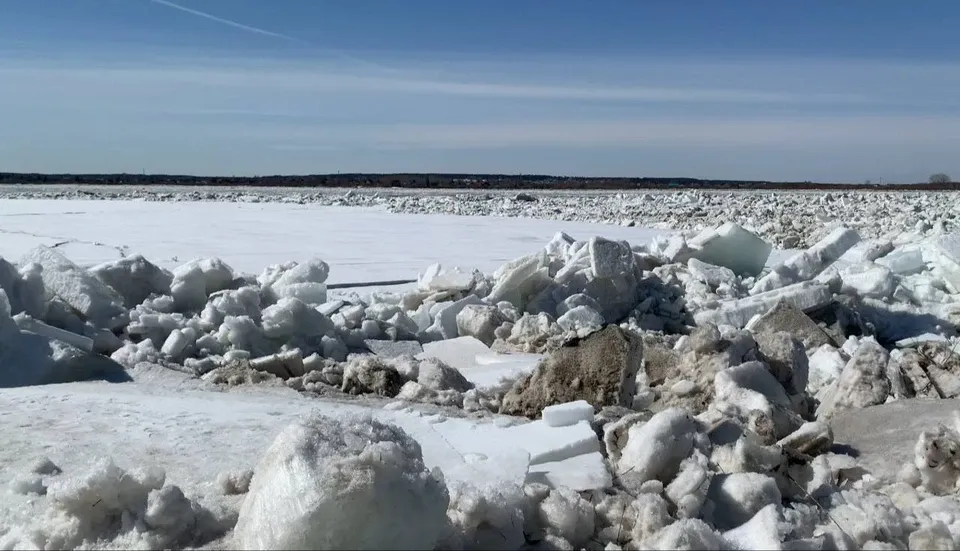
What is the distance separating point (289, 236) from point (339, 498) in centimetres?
1089

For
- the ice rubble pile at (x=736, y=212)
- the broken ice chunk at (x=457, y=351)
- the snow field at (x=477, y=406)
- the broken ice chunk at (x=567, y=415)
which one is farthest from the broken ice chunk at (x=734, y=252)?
the broken ice chunk at (x=567, y=415)

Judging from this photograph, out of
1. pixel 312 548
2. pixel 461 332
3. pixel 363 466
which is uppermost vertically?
pixel 363 466

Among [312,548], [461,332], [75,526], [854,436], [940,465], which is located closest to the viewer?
[312,548]

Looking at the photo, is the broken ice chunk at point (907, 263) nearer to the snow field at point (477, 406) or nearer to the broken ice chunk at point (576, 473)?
the snow field at point (477, 406)

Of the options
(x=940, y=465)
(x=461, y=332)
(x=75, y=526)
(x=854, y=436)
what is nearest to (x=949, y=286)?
(x=461, y=332)

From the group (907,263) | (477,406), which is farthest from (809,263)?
(477,406)

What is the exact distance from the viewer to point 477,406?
3520 mm

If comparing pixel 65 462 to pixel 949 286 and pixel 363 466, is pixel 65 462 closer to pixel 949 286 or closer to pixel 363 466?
pixel 363 466

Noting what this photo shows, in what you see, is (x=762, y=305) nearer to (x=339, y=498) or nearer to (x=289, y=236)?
(x=339, y=498)

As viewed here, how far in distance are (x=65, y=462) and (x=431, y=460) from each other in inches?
42.7

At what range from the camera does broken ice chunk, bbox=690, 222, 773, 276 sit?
7.71m

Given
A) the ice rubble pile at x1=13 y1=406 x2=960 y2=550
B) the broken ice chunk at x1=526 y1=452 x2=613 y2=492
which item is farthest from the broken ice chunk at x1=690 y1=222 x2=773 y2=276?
the broken ice chunk at x1=526 y1=452 x2=613 y2=492

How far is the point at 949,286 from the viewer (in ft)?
22.2

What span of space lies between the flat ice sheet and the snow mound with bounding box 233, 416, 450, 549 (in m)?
6.06
